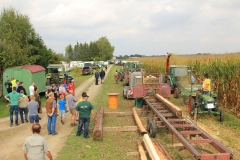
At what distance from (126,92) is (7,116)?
7.79m

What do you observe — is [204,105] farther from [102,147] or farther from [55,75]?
[55,75]

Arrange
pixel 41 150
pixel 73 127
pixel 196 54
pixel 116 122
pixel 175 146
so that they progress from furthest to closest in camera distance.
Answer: pixel 196 54 < pixel 116 122 < pixel 73 127 < pixel 175 146 < pixel 41 150

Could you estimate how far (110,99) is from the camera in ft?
50.0

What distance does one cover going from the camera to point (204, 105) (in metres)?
11.9

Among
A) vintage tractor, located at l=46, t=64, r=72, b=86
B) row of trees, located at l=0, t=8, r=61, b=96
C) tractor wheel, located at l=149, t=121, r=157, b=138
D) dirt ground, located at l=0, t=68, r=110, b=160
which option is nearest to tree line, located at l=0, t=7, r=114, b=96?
row of trees, located at l=0, t=8, r=61, b=96

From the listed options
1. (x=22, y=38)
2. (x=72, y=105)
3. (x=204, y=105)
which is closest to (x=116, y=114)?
(x=72, y=105)

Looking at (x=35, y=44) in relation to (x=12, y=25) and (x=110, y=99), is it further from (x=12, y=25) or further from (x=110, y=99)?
(x=110, y=99)

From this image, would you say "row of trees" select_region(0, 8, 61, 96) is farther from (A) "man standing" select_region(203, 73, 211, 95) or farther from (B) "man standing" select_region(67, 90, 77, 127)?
(A) "man standing" select_region(203, 73, 211, 95)

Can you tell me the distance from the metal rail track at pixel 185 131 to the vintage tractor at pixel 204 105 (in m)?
1.50

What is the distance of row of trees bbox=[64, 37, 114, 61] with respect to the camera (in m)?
101

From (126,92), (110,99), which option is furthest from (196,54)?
(110,99)

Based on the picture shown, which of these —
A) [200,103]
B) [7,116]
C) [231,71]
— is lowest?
[7,116]

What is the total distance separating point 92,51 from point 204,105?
91684 mm

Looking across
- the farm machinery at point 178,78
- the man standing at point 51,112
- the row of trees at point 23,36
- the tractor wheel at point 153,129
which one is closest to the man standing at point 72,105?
the man standing at point 51,112
